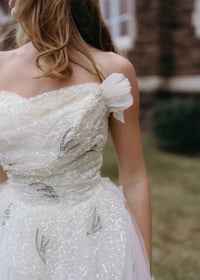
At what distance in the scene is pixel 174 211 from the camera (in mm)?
5500

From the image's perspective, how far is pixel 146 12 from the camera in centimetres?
981

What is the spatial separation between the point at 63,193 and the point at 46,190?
51mm

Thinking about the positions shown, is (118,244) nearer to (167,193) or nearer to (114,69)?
(114,69)

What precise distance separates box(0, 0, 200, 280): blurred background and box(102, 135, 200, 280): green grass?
13 millimetres

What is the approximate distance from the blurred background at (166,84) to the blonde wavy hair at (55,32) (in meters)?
4.49

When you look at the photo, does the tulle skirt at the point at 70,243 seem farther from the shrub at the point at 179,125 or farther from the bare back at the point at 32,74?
the shrub at the point at 179,125

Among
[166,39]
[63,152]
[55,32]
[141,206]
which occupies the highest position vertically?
[55,32]

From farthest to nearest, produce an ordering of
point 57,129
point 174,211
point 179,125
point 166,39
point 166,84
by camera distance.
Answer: point 166,84 < point 166,39 < point 179,125 < point 174,211 < point 57,129

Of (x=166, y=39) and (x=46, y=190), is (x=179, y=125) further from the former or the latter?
(x=46, y=190)

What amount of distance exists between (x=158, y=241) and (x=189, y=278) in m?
0.79

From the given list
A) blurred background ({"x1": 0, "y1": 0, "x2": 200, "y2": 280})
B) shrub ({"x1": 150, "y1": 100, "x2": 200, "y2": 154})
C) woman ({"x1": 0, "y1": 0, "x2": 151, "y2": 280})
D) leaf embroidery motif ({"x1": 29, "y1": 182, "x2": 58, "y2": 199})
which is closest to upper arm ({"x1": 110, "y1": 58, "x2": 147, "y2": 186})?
woman ({"x1": 0, "y1": 0, "x2": 151, "y2": 280})

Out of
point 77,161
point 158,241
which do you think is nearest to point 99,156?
point 77,161

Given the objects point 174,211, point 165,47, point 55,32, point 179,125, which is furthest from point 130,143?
point 165,47

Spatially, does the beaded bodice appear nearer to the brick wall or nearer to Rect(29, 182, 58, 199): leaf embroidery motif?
Rect(29, 182, 58, 199): leaf embroidery motif
